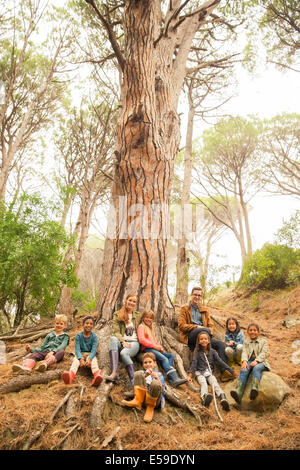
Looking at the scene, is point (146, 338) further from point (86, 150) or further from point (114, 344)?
point (86, 150)

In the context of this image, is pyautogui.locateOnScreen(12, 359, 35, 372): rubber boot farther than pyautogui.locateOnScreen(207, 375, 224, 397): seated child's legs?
No

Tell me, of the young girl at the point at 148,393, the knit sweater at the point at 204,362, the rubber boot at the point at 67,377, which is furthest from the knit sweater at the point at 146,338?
the rubber boot at the point at 67,377

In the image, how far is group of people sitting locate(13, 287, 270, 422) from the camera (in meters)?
2.61

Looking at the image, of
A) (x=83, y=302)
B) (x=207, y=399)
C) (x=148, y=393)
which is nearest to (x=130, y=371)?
(x=148, y=393)

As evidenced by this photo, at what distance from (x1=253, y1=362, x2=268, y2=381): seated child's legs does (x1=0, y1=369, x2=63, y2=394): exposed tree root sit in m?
2.08

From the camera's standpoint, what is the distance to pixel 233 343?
3.76 meters

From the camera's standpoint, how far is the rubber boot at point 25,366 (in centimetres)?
277

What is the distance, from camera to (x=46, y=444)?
192cm

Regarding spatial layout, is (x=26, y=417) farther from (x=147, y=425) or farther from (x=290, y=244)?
(x=290, y=244)

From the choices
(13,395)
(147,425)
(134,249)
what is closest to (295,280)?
(134,249)

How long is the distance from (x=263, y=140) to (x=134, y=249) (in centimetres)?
1101

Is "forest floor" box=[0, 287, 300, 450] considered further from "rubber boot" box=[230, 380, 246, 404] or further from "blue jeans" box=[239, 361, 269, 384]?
"blue jeans" box=[239, 361, 269, 384]

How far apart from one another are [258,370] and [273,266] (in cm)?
618

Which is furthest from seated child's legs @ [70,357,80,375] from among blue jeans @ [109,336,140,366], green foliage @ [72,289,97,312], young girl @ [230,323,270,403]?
green foliage @ [72,289,97,312]
